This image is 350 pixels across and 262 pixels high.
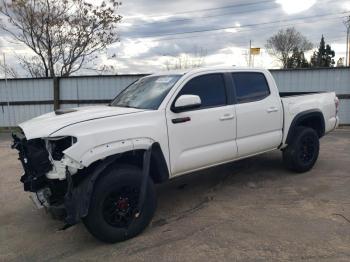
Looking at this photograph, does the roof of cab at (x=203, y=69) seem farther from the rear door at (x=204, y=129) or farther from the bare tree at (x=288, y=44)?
the bare tree at (x=288, y=44)

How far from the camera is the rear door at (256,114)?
5.43 m

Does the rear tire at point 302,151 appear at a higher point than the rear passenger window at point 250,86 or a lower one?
lower

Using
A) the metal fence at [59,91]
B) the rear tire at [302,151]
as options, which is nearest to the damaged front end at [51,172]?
the rear tire at [302,151]

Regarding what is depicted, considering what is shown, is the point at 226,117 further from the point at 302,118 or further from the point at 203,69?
the point at 302,118

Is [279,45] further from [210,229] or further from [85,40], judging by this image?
[210,229]

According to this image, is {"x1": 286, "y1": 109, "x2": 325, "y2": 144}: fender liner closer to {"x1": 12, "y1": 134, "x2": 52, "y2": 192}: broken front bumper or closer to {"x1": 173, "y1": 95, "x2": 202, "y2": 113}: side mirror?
{"x1": 173, "y1": 95, "x2": 202, "y2": 113}: side mirror

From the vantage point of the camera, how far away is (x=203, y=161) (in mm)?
4945

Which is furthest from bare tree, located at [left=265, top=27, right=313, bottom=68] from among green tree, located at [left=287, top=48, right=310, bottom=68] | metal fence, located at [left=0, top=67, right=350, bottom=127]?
metal fence, located at [left=0, top=67, right=350, bottom=127]

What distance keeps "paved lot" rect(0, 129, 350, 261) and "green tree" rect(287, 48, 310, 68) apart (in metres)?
47.2

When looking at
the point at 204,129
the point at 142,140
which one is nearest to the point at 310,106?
the point at 204,129

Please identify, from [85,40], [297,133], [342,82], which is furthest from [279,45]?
[297,133]

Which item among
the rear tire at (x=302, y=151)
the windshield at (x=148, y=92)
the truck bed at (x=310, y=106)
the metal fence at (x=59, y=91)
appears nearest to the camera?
the windshield at (x=148, y=92)

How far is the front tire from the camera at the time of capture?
3887 millimetres

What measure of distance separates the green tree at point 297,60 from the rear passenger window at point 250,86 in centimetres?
4747
